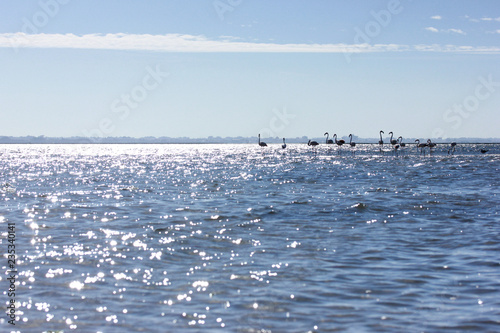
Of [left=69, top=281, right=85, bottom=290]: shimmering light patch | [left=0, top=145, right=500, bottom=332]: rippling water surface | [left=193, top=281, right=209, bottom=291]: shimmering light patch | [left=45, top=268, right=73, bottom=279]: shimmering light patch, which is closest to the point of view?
[left=0, top=145, right=500, bottom=332]: rippling water surface

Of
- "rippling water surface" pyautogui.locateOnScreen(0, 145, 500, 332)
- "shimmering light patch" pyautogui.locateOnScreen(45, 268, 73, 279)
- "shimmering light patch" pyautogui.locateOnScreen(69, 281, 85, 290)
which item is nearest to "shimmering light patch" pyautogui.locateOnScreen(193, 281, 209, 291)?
"rippling water surface" pyautogui.locateOnScreen(0, 145, 500, 332)

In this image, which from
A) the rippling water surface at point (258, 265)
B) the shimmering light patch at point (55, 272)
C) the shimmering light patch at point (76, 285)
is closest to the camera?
the rippling water surface at point (258, 265)

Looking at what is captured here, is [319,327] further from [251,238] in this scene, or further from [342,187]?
[342,187]

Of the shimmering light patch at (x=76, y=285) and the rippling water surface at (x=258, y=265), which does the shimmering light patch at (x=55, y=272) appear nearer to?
the rippling water surface at (x=258, y=265)

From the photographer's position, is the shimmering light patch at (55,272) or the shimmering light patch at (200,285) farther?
the shimmering light patch at (55,272)

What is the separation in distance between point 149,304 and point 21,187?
26471 mm

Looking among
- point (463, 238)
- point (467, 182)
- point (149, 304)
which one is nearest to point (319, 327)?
point (149, 304)

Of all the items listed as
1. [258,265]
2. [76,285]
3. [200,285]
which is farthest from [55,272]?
[258,265]

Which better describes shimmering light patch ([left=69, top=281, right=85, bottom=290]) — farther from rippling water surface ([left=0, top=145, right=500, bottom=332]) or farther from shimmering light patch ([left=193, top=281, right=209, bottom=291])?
shimmering light patch ([left=193, top=281, right=209, bottom=291])

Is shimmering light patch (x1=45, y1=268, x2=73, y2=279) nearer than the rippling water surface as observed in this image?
No

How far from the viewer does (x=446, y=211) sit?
1994 centimetres

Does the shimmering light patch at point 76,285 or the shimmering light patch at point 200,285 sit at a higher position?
the shimmering light patch at point 200,285

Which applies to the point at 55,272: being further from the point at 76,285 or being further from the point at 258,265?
the point at 258,265

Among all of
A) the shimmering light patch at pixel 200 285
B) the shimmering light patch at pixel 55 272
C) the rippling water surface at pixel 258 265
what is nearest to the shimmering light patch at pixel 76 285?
the rippling water surface at pixel 258 265
